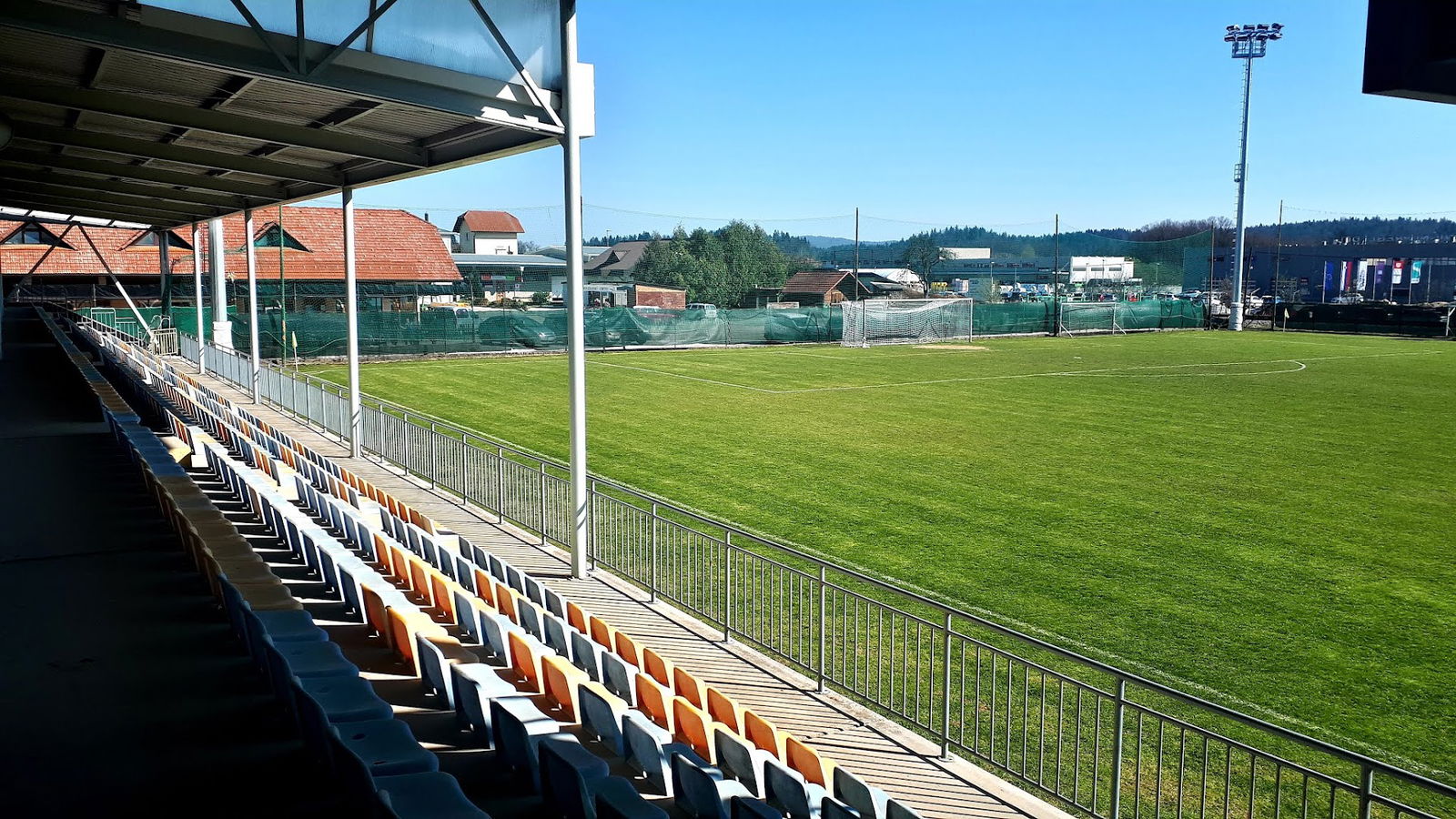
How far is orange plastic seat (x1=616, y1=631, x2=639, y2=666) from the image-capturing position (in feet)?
24.1

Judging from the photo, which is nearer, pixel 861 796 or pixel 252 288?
pixel 861 796

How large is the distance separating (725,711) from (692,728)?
0.46 metres

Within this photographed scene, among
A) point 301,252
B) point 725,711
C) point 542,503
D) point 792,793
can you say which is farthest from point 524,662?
point 301,252

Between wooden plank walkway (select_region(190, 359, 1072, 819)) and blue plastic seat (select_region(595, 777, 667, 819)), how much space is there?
2.24m

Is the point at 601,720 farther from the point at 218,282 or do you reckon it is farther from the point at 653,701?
the point at 218,282

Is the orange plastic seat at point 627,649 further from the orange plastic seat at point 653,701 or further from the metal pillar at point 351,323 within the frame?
the metal pillar at point 351,323

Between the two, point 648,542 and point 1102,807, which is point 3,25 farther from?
point 1102,807

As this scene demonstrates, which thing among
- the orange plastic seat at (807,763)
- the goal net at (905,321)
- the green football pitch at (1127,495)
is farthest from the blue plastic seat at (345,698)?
the goal net at (905,321)

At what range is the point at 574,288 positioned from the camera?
995cm

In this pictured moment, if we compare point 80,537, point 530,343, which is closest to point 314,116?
point 80,537

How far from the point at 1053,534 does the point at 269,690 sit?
945 centimetres

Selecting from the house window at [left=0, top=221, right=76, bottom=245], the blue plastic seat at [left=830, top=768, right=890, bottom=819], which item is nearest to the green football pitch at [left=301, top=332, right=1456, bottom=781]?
the blue plastic seat at [left=830, top=768, right=890, bottom=819]

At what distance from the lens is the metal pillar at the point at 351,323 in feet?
50.6

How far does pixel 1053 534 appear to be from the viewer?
1327 cm
